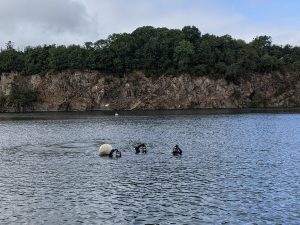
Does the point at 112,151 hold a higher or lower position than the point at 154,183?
higher

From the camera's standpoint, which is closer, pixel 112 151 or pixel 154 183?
pixel 154 183

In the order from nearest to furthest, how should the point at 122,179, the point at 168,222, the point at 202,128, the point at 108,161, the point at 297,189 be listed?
the point at 168,222 → the point at 297,189 → the point at 122,179 → the point at 108,161 → the point at 202,128

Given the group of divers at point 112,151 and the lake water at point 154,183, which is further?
the group of divers at point 112,151

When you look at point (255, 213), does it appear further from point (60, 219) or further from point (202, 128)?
point (202, 128)

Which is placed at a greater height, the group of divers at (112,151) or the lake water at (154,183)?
the group of divers at (112,151)

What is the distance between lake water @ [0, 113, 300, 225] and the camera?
112 ft

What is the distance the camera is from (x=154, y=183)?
4597cm

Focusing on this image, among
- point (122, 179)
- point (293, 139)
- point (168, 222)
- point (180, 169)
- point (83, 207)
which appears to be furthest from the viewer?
point (293, 139)

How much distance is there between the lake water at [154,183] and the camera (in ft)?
112

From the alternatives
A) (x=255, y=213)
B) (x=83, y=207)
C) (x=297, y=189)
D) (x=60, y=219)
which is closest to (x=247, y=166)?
(x=297, y=189)

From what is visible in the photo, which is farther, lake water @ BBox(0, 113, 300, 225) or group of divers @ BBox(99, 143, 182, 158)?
group of divers @ BBox(99, 143, 182, 158)

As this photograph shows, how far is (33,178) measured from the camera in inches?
1966

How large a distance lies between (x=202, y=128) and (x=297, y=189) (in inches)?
2719

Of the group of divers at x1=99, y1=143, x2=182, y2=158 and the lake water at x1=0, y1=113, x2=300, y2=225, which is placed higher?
the group of divers at x1=99, y1=143, x2=182, y2=158
